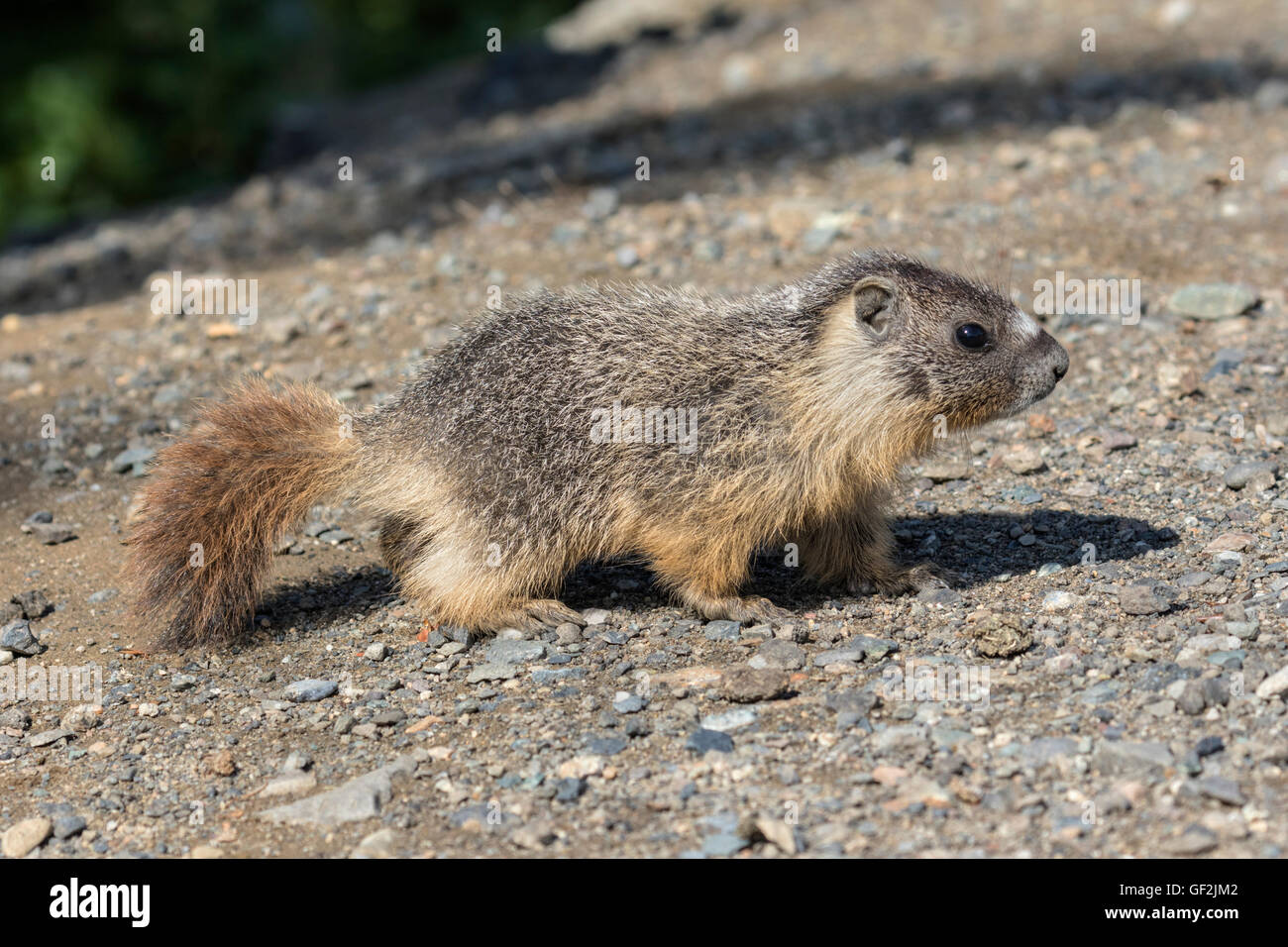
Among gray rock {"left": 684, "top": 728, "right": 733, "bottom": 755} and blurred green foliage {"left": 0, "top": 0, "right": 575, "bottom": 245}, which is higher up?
blurred green foliage {"left": 0, "top": 0, "right": 575, "bottom": 245}

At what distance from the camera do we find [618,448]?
613 cm

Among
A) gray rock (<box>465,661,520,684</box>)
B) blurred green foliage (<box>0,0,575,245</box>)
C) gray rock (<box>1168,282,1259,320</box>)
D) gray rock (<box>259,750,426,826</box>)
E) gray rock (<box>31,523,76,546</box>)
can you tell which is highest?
blurred green foliage (<box>0,0,575,245</box>)

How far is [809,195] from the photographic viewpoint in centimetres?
1127

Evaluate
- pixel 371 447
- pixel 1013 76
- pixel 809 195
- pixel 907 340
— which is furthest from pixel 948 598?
pixel 1013 76

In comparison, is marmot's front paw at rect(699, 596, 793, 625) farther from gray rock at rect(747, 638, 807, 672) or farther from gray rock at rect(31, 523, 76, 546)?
gray rock at rect(31, 523, 76, 546)

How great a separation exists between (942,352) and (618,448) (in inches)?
60.9

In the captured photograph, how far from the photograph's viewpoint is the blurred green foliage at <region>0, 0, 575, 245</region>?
14.4 meters

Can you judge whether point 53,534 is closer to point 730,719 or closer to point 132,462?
point 132,462

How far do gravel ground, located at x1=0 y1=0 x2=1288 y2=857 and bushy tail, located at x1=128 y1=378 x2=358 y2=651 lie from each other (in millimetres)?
274

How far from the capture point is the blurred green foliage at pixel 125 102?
1438cm

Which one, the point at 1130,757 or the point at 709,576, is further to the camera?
the point at 709,576

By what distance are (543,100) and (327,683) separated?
36.9 ft
